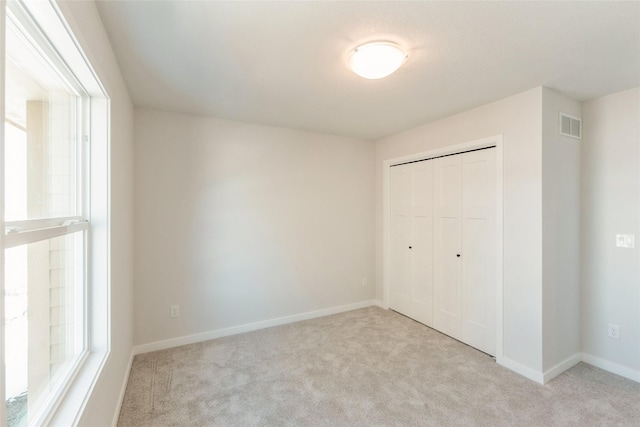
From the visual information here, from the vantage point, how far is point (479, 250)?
9.29ft

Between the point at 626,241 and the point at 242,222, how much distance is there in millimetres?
3465

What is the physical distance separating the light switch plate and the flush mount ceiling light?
2347mm

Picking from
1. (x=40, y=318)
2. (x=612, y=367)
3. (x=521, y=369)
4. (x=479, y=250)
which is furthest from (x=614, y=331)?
(x=40, y=318)

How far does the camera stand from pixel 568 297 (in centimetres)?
252

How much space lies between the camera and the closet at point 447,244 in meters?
2.76

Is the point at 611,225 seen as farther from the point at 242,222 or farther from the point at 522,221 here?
the point at 242,222

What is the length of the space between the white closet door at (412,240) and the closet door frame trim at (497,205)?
72 mm

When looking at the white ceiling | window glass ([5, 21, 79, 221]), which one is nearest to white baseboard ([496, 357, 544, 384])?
the white ceiling

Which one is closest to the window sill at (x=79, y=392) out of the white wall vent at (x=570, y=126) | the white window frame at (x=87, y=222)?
the white window frame at (x=87, y=222)

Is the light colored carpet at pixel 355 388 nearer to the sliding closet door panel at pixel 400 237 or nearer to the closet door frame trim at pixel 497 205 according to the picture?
the closet door frame trim at pixel 497 205

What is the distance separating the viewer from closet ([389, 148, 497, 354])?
2.76 m

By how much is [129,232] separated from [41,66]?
1.57 meters

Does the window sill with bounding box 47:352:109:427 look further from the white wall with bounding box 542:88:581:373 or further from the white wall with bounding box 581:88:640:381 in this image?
the white wall with bounding box 581:88:640:381

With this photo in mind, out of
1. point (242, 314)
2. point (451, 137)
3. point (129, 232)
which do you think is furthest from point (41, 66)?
point (451, 137)
